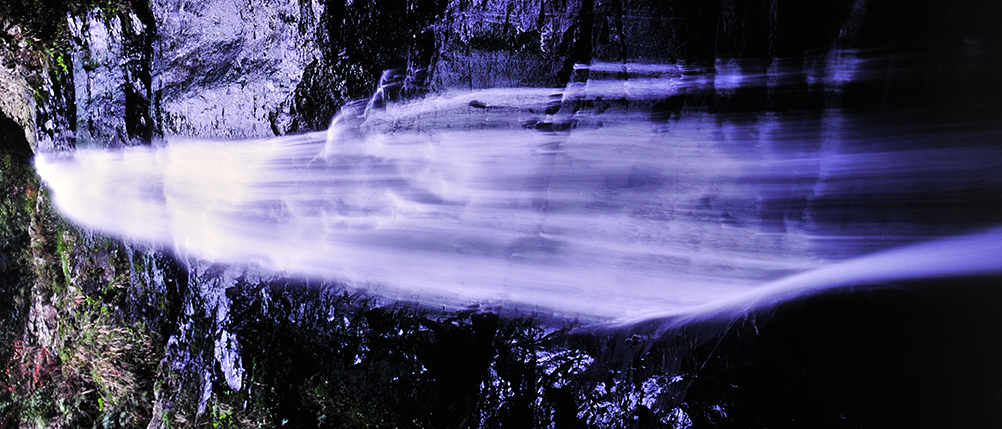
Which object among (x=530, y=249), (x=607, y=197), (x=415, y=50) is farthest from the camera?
(x=415, y=50)

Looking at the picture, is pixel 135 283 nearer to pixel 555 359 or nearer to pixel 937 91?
pixel 555 359

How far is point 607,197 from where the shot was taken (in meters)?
3.29

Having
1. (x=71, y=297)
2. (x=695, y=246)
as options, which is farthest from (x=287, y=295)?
(x=695, y=246)

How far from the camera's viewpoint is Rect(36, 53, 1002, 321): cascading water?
281 cm

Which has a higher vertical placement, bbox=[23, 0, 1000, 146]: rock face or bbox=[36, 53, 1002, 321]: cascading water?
bbox=[23, 0, 1000, 146]: rock face

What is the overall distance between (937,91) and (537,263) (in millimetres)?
2361

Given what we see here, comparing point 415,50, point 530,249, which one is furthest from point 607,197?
point 415,50

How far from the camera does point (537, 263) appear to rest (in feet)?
11.3

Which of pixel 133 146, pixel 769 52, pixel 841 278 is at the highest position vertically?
pixel 769 52

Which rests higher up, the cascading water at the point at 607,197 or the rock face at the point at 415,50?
the rock face at the point at 415,50

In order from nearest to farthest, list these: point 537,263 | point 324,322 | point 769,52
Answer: point 769,52, point 537,263, point 324,322

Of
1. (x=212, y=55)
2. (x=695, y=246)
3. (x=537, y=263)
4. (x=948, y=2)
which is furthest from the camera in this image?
(x=212, y=55)

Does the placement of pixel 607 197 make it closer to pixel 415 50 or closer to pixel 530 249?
pixel 530 249

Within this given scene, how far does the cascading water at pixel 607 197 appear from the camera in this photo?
2.81 m
